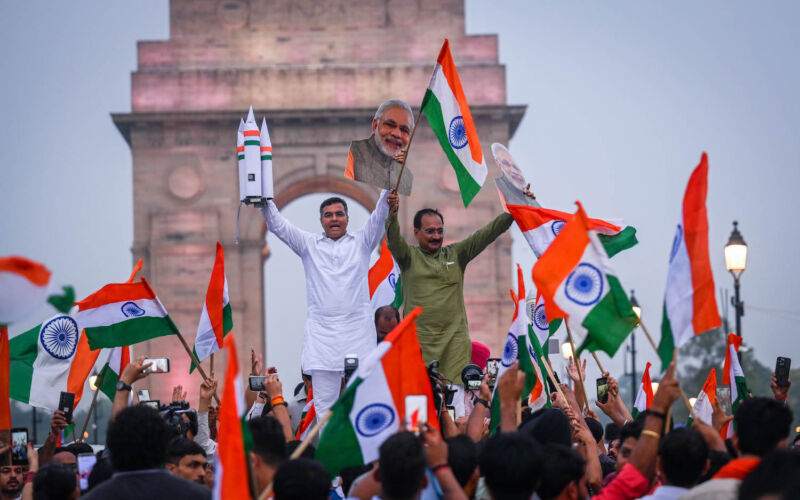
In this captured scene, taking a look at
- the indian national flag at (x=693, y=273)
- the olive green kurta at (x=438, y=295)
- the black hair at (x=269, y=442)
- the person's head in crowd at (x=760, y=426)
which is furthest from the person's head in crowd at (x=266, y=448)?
the olive green kurta at (x=438, y=295)

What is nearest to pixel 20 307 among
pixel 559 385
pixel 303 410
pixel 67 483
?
pixel 67 483

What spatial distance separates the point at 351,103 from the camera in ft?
112

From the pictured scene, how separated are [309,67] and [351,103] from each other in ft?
4.82

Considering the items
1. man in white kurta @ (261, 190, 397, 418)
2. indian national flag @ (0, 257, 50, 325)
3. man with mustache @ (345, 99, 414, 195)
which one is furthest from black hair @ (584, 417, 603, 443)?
indian national flag @ (0, 257, 50, 325)

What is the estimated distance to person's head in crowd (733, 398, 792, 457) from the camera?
5.65 m

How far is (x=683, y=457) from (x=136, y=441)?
7.83 feet

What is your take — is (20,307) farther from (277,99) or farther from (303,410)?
(277,99)

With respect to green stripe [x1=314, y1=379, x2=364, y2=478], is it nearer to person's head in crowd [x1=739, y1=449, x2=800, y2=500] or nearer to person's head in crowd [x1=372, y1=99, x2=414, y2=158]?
person's head in crowd [x1=739, y1=449, x2=800, y2=500]

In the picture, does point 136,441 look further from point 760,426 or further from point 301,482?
point 760,426

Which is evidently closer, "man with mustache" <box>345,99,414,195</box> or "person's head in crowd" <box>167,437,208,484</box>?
"person's head in crowd" <box>167,437,208,484</box>

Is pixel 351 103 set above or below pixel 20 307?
above

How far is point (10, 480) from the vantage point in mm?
7863

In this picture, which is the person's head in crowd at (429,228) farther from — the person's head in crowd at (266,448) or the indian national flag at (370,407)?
the person's head in crowd at (266,448)

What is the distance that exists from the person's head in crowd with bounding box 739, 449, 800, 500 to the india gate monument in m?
29.6
